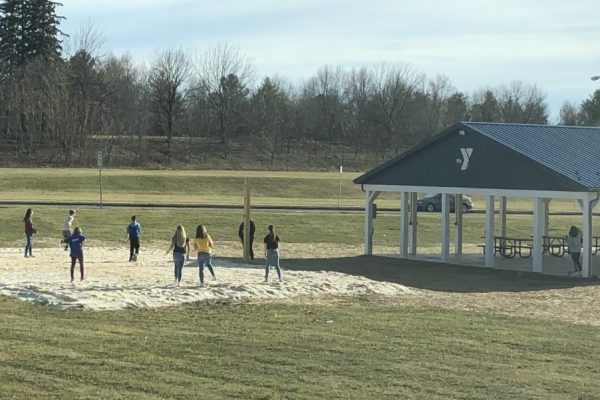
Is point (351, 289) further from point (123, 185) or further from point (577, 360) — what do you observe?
point (123, 185)

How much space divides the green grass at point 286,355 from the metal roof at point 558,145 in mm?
11474

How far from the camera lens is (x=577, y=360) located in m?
13.7

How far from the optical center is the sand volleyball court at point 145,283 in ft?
63.6

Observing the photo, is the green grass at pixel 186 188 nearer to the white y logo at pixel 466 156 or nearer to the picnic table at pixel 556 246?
the picnic table at pixel 556 246

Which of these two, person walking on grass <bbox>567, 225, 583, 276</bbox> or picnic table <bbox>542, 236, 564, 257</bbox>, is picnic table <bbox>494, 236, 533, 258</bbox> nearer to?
picnic table <bbox>542, 236, 564, 257</bbox>

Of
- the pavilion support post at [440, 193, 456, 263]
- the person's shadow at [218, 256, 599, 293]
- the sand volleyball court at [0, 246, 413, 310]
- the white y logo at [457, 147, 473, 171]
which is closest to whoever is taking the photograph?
the sand volleyball court at [0, 246, 413, 310]

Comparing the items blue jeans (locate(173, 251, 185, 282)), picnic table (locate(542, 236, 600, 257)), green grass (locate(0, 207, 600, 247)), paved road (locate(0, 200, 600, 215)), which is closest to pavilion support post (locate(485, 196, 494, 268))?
picnic table (locate(542, 236, 600, 257))

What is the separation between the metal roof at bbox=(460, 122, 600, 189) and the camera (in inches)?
1129

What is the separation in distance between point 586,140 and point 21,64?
222 feet

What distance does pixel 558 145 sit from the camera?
3159 centimetres

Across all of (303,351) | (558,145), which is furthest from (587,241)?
(303,351)

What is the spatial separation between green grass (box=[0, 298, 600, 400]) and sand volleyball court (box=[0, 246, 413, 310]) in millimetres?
1381

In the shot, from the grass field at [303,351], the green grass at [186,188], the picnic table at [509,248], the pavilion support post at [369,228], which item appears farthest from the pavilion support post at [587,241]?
the green grass at [186,188]

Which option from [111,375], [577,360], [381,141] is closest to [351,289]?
[577,360]
